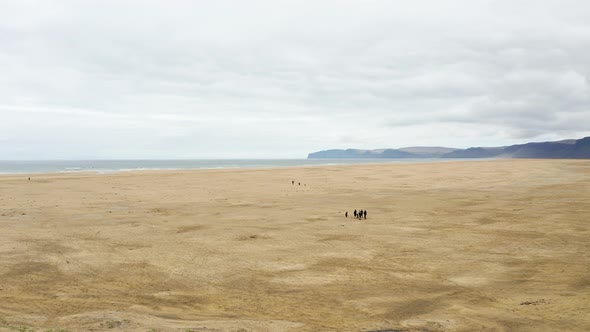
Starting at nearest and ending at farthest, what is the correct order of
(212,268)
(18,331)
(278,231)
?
(18,331) < (212,268) < (278,231)

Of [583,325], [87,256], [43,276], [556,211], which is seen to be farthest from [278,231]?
[556,211]

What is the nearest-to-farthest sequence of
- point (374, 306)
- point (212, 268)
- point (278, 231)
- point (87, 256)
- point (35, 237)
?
point (374, 306), point (212, 268), point (87, 256), point (35, 237), point (278, 231)

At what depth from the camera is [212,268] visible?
1606cm

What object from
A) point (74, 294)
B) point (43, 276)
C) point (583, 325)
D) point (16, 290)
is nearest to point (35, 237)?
point (43, 276)

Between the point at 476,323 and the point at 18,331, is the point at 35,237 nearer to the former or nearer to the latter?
the point at 18,331

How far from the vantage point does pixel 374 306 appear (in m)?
12.1

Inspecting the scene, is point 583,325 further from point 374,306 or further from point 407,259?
point 407,259

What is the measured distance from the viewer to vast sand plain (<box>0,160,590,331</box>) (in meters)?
11.0

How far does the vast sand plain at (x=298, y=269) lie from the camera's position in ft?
36.2

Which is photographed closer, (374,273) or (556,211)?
(374,273)

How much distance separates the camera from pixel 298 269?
15.9 m

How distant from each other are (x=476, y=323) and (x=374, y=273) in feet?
15.9

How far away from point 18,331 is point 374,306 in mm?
8485

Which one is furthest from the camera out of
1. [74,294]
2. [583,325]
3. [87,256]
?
[87,256]
